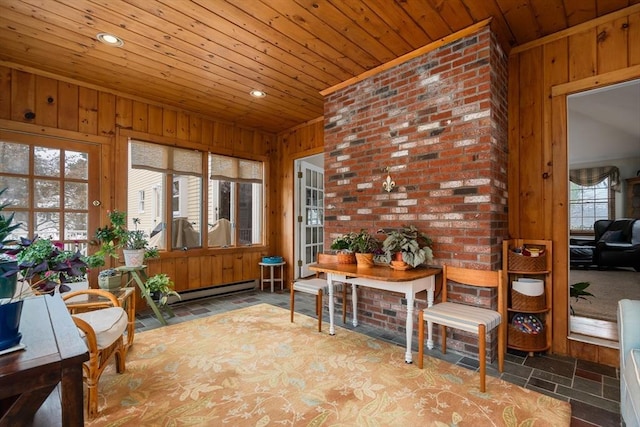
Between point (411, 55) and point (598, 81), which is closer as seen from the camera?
point (598, 81)

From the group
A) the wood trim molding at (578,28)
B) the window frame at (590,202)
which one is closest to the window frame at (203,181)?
the wood trim molding at (578,28)

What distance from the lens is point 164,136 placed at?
4.01m

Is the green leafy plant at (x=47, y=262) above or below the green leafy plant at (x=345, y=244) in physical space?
above

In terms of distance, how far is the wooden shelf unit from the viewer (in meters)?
2.45

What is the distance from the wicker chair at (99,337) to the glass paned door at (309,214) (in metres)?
2.92

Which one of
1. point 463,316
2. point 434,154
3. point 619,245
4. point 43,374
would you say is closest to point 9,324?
point 43,374

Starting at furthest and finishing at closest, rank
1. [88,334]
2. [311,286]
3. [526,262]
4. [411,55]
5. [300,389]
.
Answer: [311,286] → [411,55] → [526,262] → [300,389] → [88,334]

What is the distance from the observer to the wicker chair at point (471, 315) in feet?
6.47

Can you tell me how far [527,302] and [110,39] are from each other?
159 inches

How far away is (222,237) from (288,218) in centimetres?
107

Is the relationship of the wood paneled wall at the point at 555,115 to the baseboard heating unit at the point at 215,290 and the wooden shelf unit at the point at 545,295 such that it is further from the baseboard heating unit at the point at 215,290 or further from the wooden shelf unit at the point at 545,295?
the baseboard heating unit at the point at 215,290

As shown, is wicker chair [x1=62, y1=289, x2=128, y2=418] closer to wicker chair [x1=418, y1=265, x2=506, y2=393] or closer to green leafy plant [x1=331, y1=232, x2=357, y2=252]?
green leafy plant [x1=331, y1=232, x2=357, y2=252]

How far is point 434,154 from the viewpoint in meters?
2.71

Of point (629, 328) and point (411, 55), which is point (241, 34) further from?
point (629, 328)
